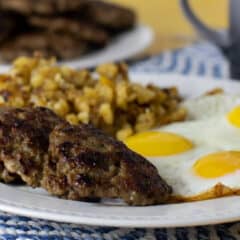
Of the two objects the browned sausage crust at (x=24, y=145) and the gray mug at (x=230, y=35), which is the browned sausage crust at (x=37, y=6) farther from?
the browned sausage crust at (x=24, y=145)

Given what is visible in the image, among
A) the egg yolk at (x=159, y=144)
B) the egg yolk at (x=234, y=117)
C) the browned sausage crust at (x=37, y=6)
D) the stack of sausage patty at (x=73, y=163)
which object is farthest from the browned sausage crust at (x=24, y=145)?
the browned sausage crust at (x=37, y=6)

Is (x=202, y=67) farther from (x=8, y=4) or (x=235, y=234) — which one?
(x=235, y=234)

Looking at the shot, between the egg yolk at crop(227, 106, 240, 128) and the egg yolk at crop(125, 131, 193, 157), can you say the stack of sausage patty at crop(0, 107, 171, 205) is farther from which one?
the egg yolk at crop(227, 106, 240, 128)

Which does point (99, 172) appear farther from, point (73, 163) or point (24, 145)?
point (24, 145)

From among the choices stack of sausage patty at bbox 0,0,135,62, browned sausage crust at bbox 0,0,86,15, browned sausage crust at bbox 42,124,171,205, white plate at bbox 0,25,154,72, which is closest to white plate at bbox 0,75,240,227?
browned sausage crust at bbox 42,124,171,205

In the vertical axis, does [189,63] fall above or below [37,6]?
below

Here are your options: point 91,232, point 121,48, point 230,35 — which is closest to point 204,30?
point 230,35

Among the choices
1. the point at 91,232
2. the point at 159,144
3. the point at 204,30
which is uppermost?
the point at 204,30
